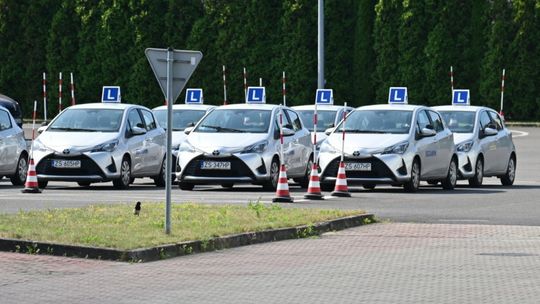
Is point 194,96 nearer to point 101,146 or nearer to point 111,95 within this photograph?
point 111,95

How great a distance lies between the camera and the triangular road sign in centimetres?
1744

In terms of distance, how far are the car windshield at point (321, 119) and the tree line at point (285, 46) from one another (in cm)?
2179

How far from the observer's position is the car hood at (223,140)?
93.7 ft

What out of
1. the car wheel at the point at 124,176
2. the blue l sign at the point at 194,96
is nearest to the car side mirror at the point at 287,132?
the car wheel at the point at 124,176

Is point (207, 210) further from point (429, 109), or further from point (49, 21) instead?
point (49, 21)

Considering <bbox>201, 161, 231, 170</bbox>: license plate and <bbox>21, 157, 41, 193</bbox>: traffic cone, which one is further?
<bbox>201, 161, 231, 170</bbox>: license plate

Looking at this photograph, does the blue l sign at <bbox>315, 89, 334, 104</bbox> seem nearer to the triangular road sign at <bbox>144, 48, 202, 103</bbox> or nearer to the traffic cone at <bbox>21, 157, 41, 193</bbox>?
the traffic cone at <bbox>21, 157, 41, 193</bbox>

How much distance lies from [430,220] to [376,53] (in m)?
37.6

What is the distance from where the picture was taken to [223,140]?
2886cm

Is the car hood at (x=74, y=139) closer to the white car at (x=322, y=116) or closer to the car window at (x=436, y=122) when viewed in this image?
the car window at (x=436, y=122)

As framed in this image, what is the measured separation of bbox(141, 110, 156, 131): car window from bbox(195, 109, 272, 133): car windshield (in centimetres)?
134

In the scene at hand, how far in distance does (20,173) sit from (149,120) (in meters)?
2.64

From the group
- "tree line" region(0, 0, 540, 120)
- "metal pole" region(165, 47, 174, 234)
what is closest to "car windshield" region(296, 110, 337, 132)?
"metal pole" region(165, 47, 174, 234)

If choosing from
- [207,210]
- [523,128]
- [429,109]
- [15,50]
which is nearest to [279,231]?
[207,210]
